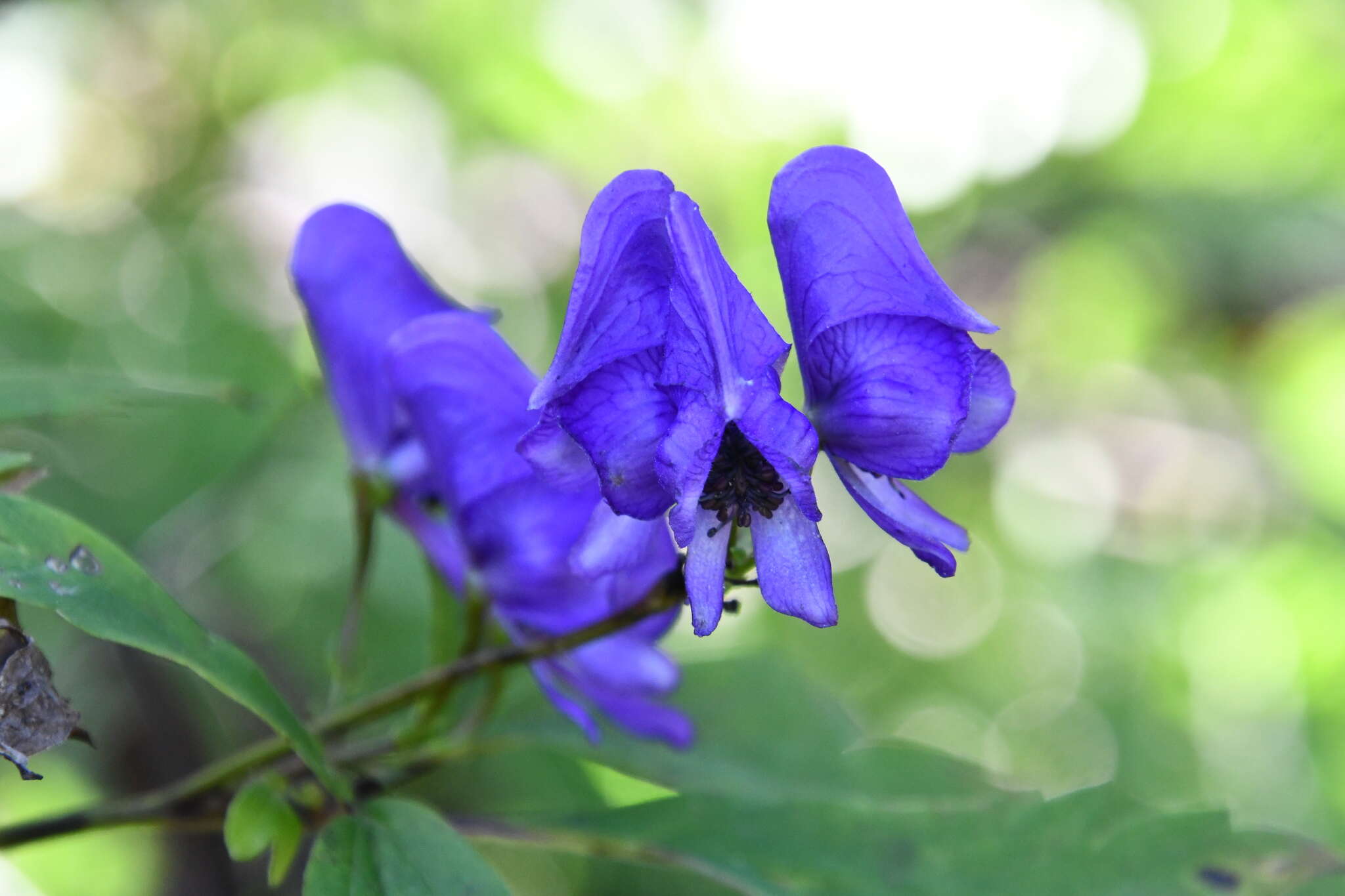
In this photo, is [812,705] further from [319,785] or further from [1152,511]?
[1152,511]

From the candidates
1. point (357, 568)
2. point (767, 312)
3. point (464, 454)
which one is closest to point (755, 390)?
point (464, 454)

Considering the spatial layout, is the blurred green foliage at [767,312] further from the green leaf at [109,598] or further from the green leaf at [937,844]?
the green leaf at [109,598]

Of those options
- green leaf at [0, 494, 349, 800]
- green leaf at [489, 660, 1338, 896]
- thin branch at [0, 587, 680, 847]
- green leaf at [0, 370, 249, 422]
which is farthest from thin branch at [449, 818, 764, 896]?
green leaf at [0, 370, 249, 422]

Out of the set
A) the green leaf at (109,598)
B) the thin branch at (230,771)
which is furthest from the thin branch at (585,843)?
the green leaf at (109,598)

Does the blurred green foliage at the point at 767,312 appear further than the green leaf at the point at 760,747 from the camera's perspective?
Yes

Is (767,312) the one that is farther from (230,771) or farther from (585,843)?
(230,771)

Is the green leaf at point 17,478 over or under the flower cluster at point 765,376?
under

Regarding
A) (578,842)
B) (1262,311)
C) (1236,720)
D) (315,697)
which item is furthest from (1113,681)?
(578,842)
